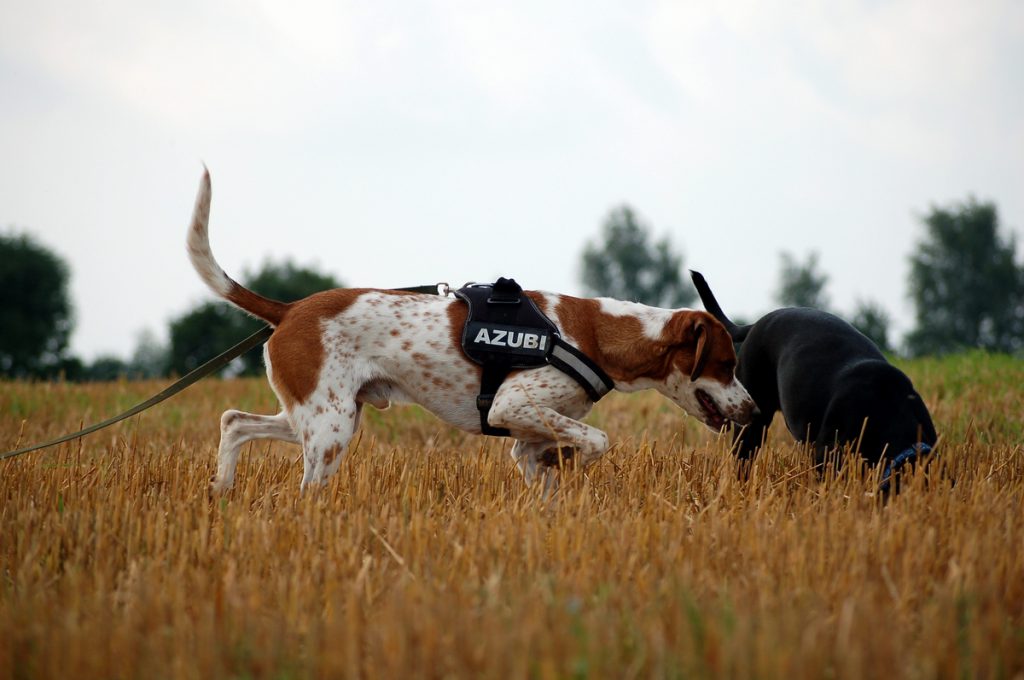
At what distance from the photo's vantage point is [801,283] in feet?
195

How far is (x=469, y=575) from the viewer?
2.99m

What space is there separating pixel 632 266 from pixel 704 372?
61561mm

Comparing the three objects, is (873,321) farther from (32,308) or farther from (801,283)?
(32,308)

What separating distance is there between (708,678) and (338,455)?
108 inches

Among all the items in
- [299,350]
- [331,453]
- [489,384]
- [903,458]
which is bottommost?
[331,453]

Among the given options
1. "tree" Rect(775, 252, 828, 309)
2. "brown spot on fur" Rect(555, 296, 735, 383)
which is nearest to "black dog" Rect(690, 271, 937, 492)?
"brown spot on fur" Rect(555, 296, 735, 383)

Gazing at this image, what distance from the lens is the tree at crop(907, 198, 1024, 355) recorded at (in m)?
Result: 46.1

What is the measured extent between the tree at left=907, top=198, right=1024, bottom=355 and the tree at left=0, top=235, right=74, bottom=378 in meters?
43.4

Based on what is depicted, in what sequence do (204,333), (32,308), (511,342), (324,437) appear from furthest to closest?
(32,308) → (204,333) → (511,342) → (324,437)

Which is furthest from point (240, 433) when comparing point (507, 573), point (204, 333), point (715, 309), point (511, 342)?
point (204, 333)

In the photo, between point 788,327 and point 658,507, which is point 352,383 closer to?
point 658,507

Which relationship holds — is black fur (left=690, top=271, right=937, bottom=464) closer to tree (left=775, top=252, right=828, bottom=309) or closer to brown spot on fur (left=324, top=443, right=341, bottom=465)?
brown spot on fur (left=324, top=443, right=341, bottom=465)

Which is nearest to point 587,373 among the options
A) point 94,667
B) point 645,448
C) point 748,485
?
point 645,448

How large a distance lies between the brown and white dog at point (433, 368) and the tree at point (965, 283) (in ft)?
148
